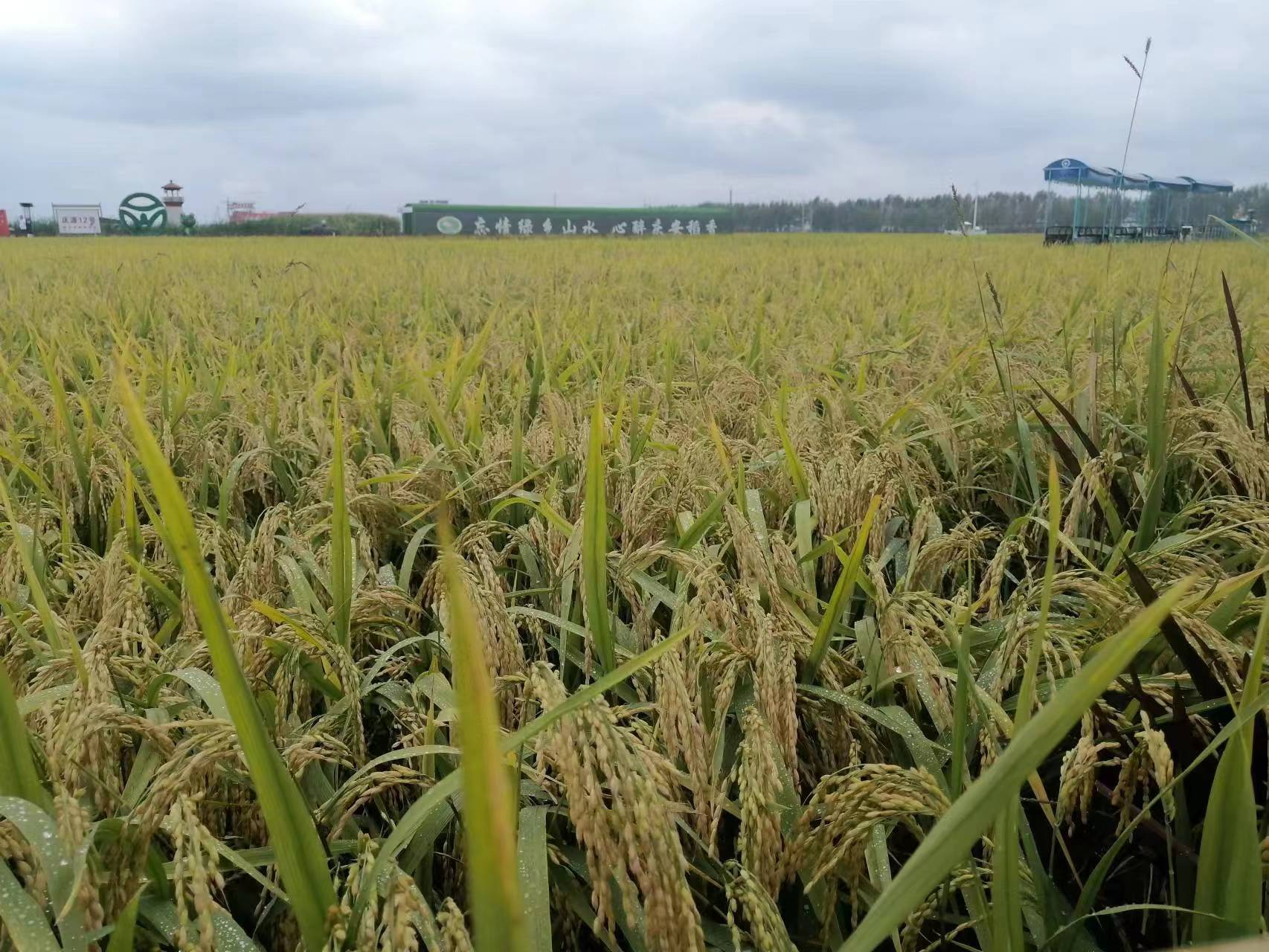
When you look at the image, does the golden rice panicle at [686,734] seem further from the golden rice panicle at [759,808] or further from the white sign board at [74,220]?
the white sign board at [74,220]

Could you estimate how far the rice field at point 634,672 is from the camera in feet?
1.77

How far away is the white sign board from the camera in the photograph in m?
34.0

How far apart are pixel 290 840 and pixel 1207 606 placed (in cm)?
94

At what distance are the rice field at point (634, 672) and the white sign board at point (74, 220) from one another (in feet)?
131

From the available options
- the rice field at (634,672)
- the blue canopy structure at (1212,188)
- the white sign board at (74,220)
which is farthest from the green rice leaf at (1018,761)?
the white sign board at (74,220)

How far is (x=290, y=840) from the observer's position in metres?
0.51

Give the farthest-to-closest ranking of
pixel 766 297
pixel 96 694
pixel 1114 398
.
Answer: pixel 766 297 < pixel 1114 398 < pixel 96 694

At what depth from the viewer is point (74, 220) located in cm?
3409

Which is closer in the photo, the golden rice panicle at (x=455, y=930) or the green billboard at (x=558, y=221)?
the golden rice panicle at (x=455, y=930)

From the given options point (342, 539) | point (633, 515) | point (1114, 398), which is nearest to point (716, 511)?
point (633, 515)

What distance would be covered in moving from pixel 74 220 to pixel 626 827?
42663 mm

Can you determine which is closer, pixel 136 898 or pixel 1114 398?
pixel 136 898

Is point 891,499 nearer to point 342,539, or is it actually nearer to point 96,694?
point 342,539

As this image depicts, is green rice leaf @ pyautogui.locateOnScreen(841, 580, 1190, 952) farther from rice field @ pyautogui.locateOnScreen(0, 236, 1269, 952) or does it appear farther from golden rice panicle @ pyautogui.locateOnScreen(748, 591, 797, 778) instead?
golden rice panicle @ pyautogui.locateOnScreen(748, 591, 797, 778)
